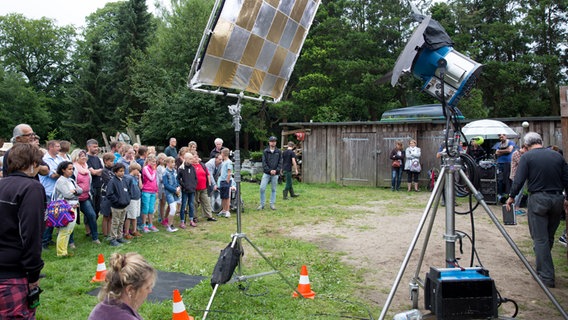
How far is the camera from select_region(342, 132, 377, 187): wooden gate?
16703 mm

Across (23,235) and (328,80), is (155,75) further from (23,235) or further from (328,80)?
(23,235)

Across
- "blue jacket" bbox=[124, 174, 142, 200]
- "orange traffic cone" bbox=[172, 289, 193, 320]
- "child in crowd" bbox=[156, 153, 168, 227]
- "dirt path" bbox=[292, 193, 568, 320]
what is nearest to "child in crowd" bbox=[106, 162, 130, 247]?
"blue jacket" bbox=[124, 174, 142, 200]

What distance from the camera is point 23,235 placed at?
2.73 m

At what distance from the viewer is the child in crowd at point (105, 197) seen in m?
7.39

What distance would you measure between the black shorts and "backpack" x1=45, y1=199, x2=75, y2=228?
4.25 m

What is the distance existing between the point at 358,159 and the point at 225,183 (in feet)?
26.4

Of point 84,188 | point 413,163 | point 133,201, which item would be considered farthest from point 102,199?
point 413,163

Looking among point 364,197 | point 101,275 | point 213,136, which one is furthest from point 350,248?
point 213,136

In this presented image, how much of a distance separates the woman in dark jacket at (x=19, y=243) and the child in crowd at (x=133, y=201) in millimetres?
4883

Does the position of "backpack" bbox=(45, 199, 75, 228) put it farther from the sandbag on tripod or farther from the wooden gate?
the wooden gate

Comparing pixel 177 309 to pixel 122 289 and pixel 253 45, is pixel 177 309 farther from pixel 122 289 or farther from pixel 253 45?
pixel 253 45

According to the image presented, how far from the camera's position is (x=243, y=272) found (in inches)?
223

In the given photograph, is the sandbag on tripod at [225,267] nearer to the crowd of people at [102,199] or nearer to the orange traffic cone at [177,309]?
the orange traffic cone at [177,309]

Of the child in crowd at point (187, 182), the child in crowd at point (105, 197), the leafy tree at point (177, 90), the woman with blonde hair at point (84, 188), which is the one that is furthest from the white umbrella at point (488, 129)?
the leafy tree at point (177, 90)
